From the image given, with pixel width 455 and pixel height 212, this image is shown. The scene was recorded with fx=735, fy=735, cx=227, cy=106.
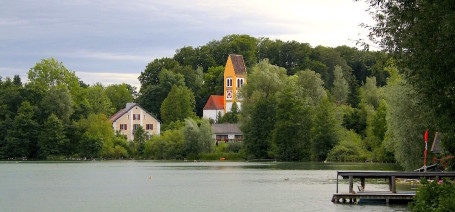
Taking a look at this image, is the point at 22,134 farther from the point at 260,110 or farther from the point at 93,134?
the point at 260,110

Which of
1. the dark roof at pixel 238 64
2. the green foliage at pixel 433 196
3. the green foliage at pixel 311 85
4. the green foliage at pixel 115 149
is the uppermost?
the dark roof at pixel 238 64

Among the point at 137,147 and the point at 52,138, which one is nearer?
the point at 52,138

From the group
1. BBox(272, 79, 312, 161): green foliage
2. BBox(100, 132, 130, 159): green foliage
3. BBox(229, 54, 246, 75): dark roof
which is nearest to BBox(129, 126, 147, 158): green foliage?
BBox(100, 132, 130, 159): green foliage

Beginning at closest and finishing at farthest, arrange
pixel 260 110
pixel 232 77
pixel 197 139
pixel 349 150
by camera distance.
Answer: pixel 349 150 < pixel 260 110 < pixel 197 139 < pixel 232 77

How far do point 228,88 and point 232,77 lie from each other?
241 centimetres

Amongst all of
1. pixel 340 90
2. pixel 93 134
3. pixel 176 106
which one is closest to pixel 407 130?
pixel 93 134

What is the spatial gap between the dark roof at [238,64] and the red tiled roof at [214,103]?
20.8ft

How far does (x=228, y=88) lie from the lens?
148 meters

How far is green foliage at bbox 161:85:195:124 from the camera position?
129 m

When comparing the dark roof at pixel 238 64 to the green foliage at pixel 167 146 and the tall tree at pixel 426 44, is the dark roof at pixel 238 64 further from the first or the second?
the tall tree at pixel 426 44

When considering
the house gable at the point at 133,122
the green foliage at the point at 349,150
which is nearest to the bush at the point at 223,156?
the green foliage at the point at 349,150

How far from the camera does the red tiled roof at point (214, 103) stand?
144875mm

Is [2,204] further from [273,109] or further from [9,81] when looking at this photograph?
[9,81]

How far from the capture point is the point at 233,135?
127562 mm
